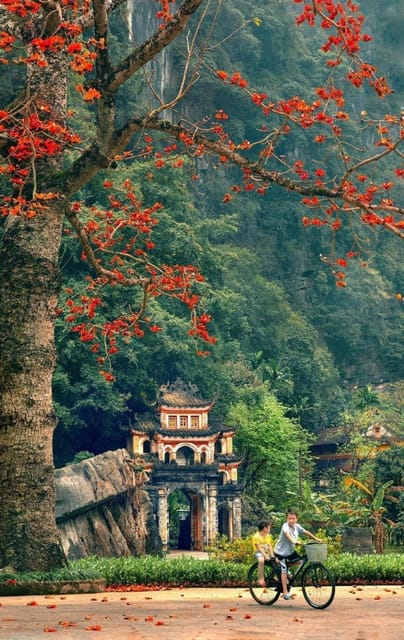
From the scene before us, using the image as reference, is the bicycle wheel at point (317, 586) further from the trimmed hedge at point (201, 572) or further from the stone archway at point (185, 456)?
the stone archway at point (185, 456)

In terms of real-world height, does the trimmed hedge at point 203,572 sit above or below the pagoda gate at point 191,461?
below

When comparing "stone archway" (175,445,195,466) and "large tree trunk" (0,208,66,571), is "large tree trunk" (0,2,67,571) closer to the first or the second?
"large tree trunk" (0,208,66,571)

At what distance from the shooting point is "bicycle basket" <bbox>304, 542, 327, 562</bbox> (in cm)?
1121

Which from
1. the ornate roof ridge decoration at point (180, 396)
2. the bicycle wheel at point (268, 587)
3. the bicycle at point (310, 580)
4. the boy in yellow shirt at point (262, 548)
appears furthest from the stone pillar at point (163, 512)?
the bicycle at point (310, 580)

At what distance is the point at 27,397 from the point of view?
542 inches

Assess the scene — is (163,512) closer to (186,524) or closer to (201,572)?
(186,524)

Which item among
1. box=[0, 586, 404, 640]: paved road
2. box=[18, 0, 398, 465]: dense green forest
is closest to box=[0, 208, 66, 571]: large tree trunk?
box=[0, 586, 404, 640]: paved road

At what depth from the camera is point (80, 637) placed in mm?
9023

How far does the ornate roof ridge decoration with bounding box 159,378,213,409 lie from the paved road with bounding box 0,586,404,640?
25.8 m

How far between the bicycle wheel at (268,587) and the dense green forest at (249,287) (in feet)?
75.2

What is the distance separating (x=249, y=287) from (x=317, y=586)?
43140 mm

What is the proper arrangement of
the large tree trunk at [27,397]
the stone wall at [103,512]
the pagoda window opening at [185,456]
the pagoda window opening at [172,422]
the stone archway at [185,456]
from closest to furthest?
the large tree trunk at [27,397] < the stone wall at [103,512] < the pagoda window opening at [172,422] < the stone archway at [185,456] < the pagoda window opening at [185,456]

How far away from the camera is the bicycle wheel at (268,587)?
11641 millimetres

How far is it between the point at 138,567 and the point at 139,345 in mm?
23228
